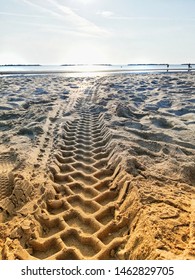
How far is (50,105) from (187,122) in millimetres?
4232

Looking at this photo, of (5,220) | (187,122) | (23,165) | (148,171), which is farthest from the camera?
(187,122)

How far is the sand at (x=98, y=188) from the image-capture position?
263cm

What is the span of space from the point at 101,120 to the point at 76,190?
3.40 meters

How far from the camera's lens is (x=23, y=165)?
171 inches

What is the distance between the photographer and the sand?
2633mm

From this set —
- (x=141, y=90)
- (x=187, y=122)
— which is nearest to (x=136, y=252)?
(x=187, y=122)

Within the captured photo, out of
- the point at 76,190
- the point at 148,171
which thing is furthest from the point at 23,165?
the point at 148,171

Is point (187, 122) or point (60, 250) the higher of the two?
point (187, 122)

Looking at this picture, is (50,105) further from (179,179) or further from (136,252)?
(136,252)

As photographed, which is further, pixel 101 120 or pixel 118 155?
pixel 101 120

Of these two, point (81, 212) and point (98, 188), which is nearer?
point (81, 212)

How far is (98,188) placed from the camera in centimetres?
368

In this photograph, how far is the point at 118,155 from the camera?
4.41 metres

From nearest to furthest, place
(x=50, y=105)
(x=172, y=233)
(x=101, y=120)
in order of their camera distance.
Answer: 1. (x=172, y=233)
2. (x=101, y=120)
3. (x=50, y=105)
